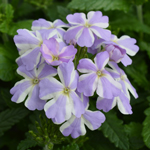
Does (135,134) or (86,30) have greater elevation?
(86,30)

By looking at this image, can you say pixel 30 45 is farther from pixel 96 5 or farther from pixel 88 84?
pixel 96 5

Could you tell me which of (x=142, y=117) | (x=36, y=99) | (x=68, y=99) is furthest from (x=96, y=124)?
(x=142, y=117)

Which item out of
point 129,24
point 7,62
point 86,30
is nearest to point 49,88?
point 86,30

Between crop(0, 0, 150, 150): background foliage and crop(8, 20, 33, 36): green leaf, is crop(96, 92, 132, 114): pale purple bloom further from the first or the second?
crop(8, 20, 33, 36): green leaf

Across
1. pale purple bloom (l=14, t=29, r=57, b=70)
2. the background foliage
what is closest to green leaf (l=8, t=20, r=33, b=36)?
the background foliage

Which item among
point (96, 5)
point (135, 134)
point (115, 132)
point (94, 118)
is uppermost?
point (96, 5)

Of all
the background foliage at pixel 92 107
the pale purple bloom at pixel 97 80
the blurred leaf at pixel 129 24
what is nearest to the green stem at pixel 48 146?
the background foliage at pixel 92 107

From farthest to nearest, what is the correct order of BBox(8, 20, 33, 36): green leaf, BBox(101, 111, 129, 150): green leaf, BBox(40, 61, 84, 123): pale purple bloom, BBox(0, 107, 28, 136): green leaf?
BBox(8, 20, 33, 36): green leaf → BBox(0, 107, 28, 136): green leaf → BBox(101, 111, 129, 150): green leaf → BBox(40, 61, 84, 123): pale purple bloom
